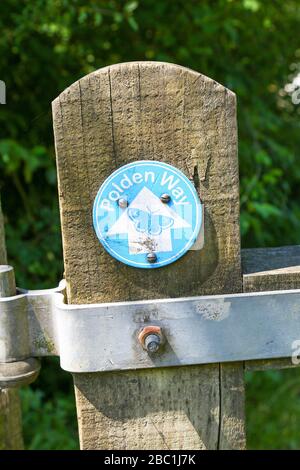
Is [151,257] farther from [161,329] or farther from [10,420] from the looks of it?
[10,420]

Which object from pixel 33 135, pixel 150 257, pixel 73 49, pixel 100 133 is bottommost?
pixel 150 257

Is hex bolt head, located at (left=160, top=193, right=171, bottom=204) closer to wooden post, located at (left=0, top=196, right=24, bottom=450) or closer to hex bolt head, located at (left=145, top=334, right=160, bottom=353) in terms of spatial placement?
hex bolt head, located at (left=145, top=334, right=160, bottom=353)

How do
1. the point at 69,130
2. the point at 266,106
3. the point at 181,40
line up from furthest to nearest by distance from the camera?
the point at 266,106 < the point at 181,40 < the point at 69,130

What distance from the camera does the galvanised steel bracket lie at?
109 cm

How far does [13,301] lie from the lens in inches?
44.1

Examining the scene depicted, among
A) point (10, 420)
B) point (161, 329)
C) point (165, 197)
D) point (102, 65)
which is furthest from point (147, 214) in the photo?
point (102, 65)

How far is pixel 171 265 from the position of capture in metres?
1.10

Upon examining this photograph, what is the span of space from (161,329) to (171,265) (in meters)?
0.12

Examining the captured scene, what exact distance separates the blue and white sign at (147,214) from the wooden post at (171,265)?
0.06 feet

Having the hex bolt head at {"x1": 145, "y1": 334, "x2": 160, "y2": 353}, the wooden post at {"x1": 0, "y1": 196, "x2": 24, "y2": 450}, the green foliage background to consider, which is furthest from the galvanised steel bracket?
the green foliage background

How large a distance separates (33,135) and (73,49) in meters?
0.50
